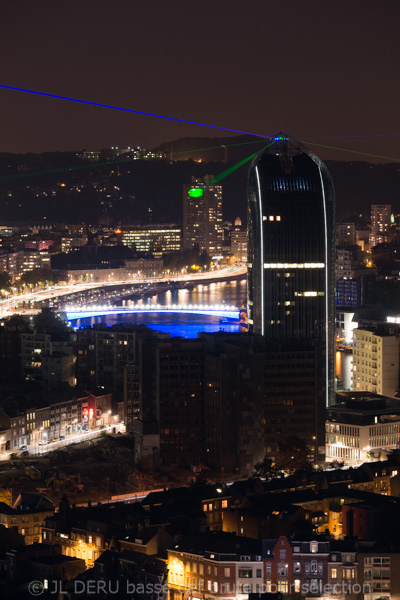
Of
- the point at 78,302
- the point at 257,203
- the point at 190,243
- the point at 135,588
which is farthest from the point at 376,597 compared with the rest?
the point at 190,243

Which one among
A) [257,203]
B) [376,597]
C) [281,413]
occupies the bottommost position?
[376,597]

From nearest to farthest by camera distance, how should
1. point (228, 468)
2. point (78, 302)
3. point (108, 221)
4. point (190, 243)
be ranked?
point (228, 468), point (78, 302), point (190, 243), point (108, 221)

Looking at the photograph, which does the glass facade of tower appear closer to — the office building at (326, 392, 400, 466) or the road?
the office building at (326, 392, 400, 466)

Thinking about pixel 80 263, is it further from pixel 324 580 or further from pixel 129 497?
pixel 324 580

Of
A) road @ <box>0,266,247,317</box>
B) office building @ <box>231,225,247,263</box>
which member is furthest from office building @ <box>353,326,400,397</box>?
office building @ <box>231,225,247,263</box>

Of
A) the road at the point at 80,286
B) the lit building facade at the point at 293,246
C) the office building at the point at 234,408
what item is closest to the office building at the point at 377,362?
the lit building facade at the point at 293,246

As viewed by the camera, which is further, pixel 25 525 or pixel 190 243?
pixel 190 243
